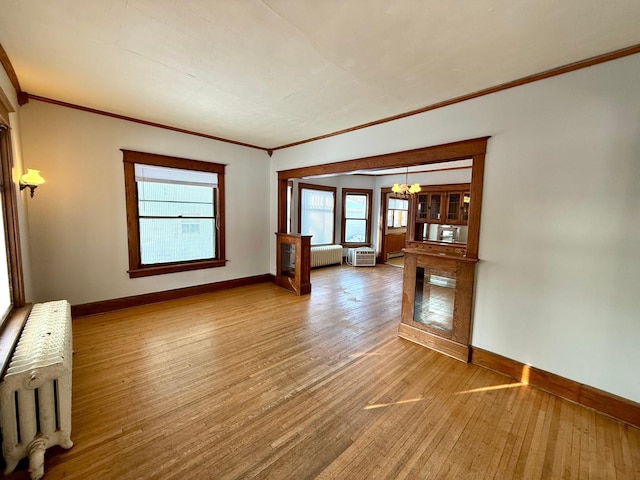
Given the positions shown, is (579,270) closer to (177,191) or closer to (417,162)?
(417,162)

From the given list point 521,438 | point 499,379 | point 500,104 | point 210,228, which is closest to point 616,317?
point 499,379

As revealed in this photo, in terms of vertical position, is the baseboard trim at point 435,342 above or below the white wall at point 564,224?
below

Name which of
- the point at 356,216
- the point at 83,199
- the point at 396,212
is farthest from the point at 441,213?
the point at 83,199

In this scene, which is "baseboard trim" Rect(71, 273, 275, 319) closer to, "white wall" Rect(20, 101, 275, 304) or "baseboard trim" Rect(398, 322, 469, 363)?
"white wall" Rect(20, 101, 275, 304)

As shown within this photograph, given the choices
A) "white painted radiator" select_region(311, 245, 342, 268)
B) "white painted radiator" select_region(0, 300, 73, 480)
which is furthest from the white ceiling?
"white painted radiator" select_region(311, 245, 342, 268)

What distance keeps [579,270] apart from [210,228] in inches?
202

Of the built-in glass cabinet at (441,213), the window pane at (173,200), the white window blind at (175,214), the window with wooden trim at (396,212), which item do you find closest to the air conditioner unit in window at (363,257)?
the built-in glass cabinet at (441,213)

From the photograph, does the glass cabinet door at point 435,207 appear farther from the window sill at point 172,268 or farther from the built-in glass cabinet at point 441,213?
the window sill at point 172,268

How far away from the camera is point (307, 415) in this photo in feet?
6.61

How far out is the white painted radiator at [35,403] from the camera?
1480 mm

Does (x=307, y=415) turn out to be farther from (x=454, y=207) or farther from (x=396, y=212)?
(x=396, y=212)

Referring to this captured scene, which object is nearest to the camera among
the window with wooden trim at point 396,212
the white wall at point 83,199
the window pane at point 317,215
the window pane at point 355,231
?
the white wall at point 83,199

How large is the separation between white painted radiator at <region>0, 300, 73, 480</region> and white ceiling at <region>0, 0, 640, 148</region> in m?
2.24

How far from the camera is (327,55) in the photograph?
84.4 inches
